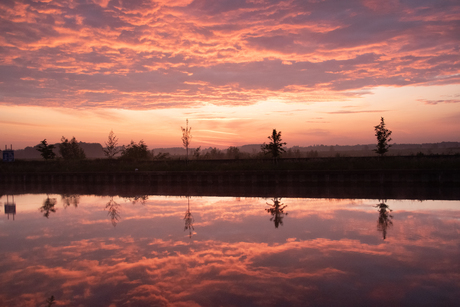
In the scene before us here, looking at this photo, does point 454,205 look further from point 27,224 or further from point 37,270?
point 27,224

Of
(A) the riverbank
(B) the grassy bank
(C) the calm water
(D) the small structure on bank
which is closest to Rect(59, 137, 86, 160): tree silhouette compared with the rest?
(B) the grassy bank

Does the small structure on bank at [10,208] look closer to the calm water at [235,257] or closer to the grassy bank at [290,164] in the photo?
the calm water at [235,257]

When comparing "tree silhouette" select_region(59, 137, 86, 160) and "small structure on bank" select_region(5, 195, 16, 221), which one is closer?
"small structure on bank" select_region(5, 195, 16, 221)

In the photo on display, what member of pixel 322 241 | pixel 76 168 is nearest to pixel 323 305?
pixel 322 241

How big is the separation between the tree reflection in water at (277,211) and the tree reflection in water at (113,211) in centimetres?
556

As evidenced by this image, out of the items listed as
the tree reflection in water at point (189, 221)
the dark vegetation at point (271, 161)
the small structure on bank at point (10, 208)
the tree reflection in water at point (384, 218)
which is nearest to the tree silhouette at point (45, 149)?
the dark vegetation at point (271, 161)

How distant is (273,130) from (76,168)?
20.9 meters

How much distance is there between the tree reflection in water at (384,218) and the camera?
32.5 ft

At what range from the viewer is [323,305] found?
5.07m

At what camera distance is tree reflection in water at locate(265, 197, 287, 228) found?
11536 mm

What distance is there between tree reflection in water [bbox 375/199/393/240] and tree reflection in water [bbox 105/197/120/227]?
337 inches

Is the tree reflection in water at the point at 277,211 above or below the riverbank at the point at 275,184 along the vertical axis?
below

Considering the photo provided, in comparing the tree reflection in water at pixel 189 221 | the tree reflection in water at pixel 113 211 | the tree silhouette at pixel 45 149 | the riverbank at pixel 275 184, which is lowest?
the tree reflection in water at pixel 189 221

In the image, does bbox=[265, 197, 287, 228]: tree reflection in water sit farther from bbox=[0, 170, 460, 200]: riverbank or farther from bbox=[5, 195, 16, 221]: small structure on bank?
bbox=[5, 195, 16, 221]: small structure on bank
